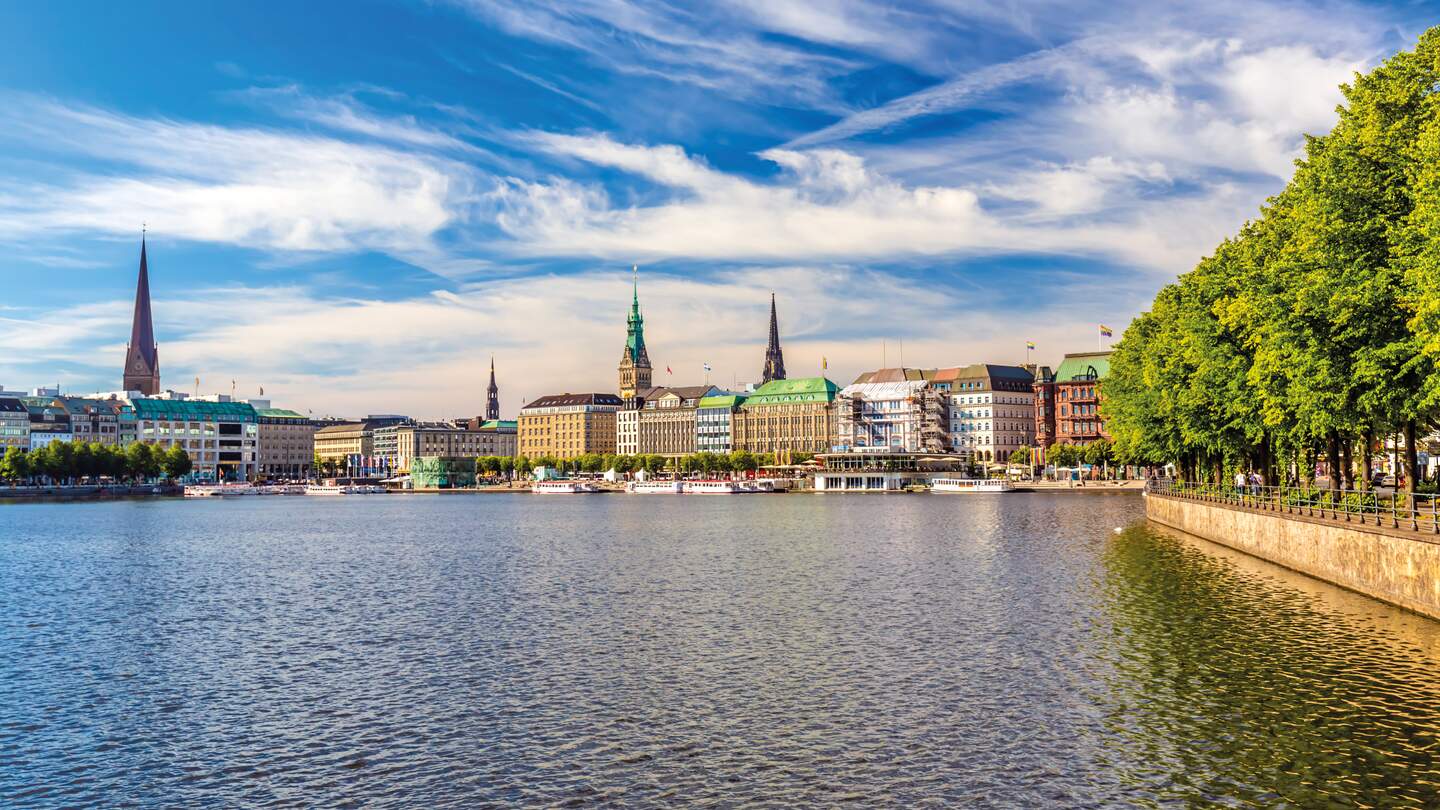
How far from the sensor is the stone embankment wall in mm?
35062

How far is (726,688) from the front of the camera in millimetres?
30609

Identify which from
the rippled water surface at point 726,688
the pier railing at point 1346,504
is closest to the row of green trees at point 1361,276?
the pier railing at point 1346,504

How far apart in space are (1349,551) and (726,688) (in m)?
24.4

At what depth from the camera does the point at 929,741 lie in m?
25.0

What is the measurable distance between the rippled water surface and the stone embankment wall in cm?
105

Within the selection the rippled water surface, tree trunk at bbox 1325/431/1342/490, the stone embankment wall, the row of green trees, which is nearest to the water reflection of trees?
the rippled water surface

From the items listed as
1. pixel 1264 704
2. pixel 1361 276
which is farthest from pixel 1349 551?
pixel 1264 704

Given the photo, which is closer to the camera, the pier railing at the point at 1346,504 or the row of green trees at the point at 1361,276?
the pier railing at the point at 1346,504

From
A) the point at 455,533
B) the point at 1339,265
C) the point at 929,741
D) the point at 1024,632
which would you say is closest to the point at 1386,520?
the point at 1339,265

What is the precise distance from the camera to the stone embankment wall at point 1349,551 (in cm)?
3506

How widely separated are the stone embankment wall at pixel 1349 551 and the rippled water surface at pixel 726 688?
1.05 m

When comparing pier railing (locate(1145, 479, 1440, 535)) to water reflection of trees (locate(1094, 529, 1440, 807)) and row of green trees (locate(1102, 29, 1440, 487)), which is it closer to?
row of green trees (locate(1102, 29, 1440, 487))

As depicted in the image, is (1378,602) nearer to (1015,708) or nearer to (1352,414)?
(1352,414)

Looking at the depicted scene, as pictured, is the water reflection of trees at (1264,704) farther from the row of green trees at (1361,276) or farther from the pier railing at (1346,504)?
the row of green trees at (1361,276)
